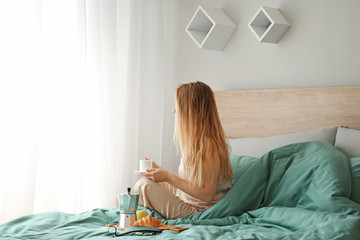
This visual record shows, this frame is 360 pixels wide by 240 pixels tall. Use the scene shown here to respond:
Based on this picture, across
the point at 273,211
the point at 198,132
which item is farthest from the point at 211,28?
the point at 273,211

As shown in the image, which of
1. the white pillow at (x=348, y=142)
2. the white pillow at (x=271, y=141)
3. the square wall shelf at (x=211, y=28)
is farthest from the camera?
the square wall shelf at (x=211, y=28)

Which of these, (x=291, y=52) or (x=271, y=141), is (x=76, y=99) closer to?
(x=271, y=141)

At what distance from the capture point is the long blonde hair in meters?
2.46

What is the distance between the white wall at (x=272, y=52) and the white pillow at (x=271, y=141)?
1.16ft

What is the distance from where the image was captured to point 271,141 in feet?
9.66

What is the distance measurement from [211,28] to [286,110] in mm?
828

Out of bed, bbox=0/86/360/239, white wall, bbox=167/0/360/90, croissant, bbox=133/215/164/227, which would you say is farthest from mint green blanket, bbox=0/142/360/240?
white wall, bbox=167/0/360/90

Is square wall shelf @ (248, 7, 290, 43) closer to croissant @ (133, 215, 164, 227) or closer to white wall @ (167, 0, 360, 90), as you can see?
white wall @ (167, 0, 360, 90)

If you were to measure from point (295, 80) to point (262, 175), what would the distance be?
0.89 m

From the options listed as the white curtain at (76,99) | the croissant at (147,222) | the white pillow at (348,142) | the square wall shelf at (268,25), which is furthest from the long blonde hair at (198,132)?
the white curtain at (76,99)

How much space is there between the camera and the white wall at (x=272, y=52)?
293cm

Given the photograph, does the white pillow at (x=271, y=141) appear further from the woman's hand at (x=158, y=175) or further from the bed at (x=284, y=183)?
the woman's hand at (x=158, y=175)

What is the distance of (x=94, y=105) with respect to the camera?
11.3ft

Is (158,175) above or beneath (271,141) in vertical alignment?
beneath
